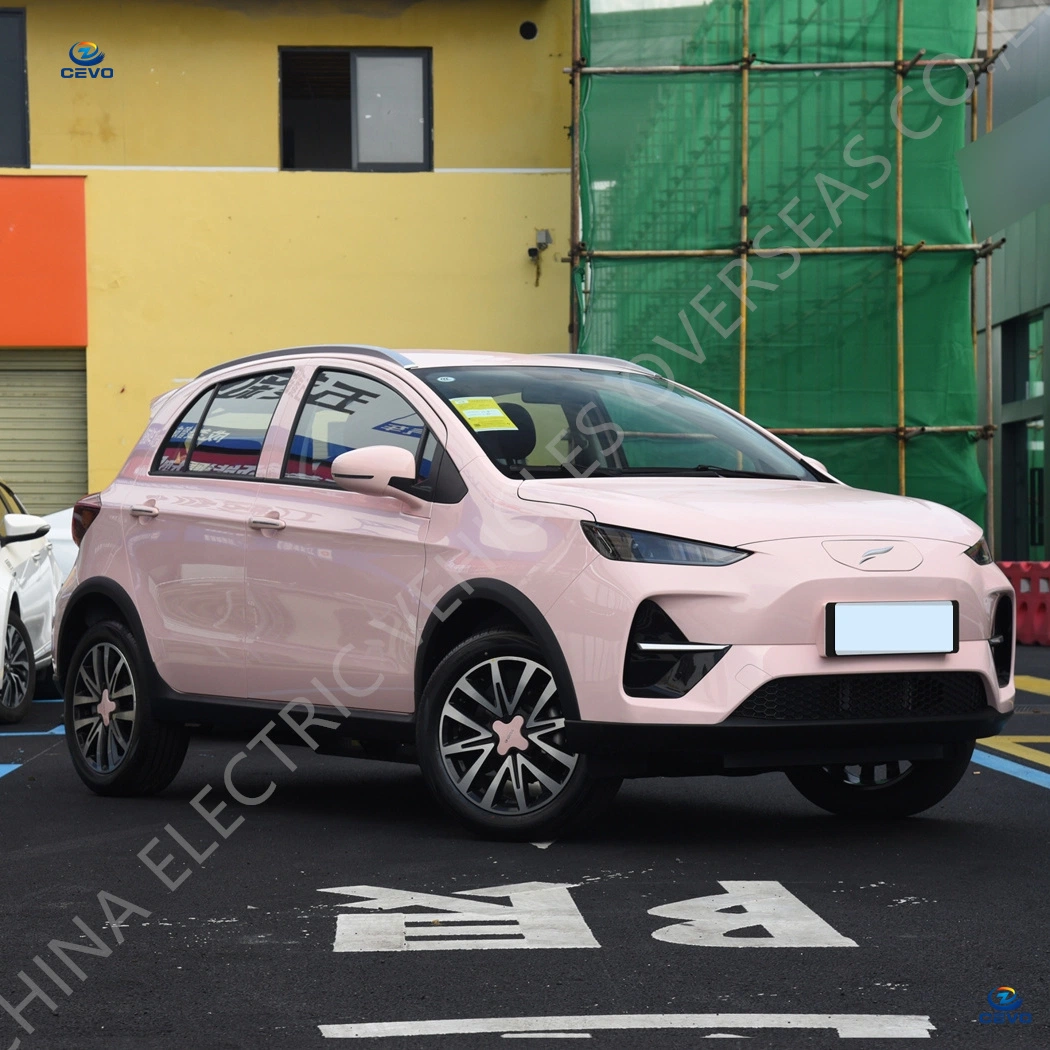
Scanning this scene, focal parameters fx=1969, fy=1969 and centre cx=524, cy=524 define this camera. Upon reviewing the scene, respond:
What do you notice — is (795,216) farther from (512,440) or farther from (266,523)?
(512,440)

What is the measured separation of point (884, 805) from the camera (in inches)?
282

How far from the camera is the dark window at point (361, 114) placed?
2341cm

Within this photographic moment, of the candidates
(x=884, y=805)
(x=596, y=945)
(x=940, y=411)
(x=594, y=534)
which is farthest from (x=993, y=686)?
(x=940, y=411)

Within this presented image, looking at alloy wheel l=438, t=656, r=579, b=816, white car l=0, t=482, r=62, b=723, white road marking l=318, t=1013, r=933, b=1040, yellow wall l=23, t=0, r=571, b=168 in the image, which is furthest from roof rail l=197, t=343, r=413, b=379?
yellow wall l=23, t=0, r=571, b=168

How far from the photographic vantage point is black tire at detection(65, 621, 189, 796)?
7816mm

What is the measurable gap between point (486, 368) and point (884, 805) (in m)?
2.16

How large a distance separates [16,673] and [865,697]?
696cm

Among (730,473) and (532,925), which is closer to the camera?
(532,925)

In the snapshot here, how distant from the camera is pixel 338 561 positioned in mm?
6949

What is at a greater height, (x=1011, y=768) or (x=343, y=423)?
(x=343, y=423)

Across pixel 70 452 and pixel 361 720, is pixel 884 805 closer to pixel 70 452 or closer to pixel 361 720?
pixel 361 720

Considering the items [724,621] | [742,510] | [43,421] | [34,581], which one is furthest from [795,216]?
[724,621]

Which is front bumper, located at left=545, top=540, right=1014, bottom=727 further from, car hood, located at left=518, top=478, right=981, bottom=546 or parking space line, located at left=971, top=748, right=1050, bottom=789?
parking space line, located at left=971, top=748, right=1050, bottom=789

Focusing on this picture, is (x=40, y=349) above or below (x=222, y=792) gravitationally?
above
